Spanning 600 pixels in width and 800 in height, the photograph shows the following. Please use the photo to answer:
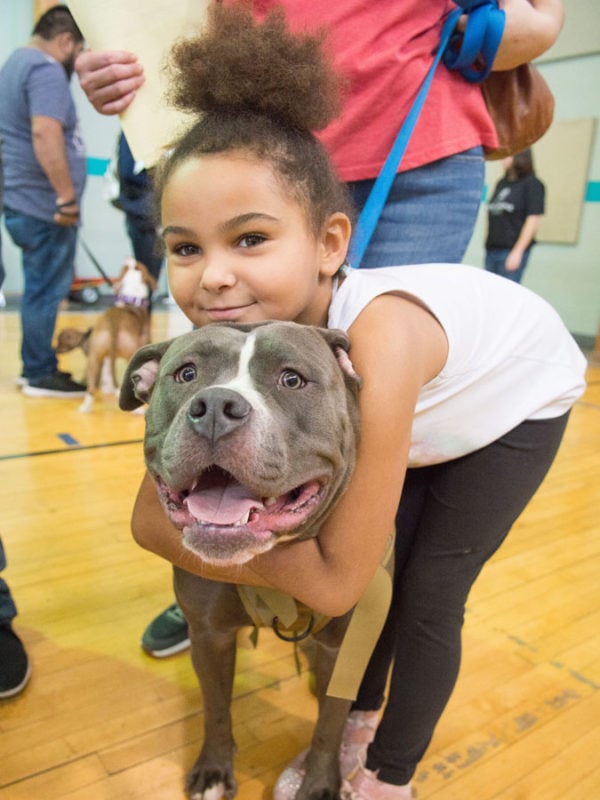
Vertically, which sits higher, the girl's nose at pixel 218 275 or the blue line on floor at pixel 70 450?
the girl's nose at pixel 218 275

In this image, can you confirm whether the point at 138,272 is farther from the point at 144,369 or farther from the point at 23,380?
the point at 144,369

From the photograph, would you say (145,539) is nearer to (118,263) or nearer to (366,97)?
(366,97)

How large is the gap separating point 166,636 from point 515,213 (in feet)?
17.2

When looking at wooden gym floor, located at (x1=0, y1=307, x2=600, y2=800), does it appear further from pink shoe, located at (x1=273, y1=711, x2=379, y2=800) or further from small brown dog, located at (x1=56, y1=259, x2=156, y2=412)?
small brown dog, located at (x1=56, y1=259, x2=156, y2=412)

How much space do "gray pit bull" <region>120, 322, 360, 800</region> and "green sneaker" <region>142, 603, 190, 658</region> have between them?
0.93m

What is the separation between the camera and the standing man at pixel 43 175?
3.87 metres

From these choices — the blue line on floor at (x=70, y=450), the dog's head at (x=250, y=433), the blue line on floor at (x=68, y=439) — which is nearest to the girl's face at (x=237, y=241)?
the dog's head at (x=250, y=433)

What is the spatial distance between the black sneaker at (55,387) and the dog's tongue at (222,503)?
11.6 feet

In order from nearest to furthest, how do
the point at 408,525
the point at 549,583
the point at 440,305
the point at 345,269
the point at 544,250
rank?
1. the point at 440,305
2. the point at 345,269
3. the point at 408,525
4. the point at 549,583
5. the point at 544,250

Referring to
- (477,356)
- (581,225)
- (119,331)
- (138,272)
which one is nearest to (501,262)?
(581,225)

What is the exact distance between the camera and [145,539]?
1.23 meters

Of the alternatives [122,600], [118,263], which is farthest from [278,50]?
[118,263]

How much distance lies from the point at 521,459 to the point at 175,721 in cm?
104

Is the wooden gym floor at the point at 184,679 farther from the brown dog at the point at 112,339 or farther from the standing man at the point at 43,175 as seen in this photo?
the standing man at the point at 43,175
